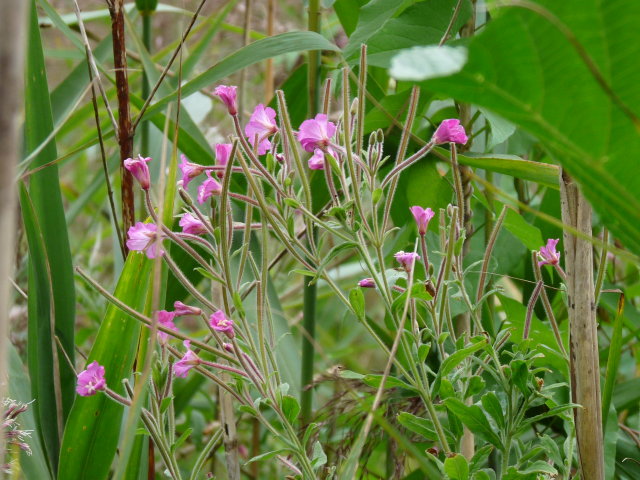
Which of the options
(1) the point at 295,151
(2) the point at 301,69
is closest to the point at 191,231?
(1) the point at 295,151

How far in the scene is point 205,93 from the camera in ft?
3.19

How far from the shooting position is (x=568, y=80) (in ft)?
0.93

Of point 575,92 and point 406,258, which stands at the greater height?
point 575,92

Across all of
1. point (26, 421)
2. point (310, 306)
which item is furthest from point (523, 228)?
point (26, 421)

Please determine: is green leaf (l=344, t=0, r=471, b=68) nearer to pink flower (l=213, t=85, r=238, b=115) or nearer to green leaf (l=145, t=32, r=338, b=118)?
green leaf (l=145, t=32, r=338, b=118)

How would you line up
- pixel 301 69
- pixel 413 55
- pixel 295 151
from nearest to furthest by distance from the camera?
pixel 413 55
pixel 295 151
pixel 301 69

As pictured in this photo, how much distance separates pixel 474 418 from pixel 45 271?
1.06 feet

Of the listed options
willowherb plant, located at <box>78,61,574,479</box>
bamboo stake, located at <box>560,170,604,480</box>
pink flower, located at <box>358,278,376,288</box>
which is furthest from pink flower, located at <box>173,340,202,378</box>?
bamboo stake, located at <box>560,170,604,480</box>

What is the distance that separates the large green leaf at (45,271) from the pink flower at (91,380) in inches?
4.5

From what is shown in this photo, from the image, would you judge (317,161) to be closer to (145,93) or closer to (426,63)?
(426,63)

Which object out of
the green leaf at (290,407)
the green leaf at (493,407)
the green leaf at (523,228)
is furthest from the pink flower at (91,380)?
the green leaf at (523,228)

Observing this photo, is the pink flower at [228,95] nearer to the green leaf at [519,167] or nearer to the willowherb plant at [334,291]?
the willowherb plant at [334,291]

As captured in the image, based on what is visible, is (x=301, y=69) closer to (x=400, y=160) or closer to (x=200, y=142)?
(x=200, y=142)

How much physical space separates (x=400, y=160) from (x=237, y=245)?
271 millimetres
